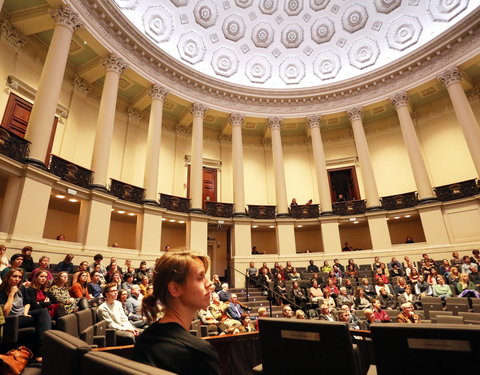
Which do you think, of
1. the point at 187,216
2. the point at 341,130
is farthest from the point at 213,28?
the point at 187,216

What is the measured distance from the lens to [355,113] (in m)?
16.2

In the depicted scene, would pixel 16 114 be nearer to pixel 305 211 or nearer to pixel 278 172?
pixel 278 172

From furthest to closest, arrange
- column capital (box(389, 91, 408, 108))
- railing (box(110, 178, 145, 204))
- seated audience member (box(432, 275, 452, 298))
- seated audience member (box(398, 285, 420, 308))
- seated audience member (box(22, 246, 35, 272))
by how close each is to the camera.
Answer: column capital (box(389, 91, 408, 108)), railing (box(110, 178, 145, 204)), seated audience member (box(398, 285, 420, 308)), seated audience member (box(432, 275, 452, 298)), seated audience member (box(22, 246, 35, 272))

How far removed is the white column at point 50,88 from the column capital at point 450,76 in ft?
54.4

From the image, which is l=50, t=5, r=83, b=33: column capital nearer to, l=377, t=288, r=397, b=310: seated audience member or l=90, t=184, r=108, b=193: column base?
l=90, t=184, r=108, b=193: column base

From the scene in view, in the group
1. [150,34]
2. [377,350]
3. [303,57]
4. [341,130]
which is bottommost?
[377,350]

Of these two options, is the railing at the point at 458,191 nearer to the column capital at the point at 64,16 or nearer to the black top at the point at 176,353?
the black top at the point at 176,353

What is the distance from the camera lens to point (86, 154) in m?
13.1

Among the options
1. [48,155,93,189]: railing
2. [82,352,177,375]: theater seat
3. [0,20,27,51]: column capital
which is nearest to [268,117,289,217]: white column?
[48,155,93,189]: railing

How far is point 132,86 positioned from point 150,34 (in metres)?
3.12

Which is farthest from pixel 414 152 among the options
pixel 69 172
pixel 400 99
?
pixel 69 172

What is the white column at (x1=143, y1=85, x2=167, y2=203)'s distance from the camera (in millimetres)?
12523

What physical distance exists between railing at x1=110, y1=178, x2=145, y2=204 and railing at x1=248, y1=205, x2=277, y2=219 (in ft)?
19.2

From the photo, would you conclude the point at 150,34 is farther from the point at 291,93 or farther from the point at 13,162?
the point at 13,162
